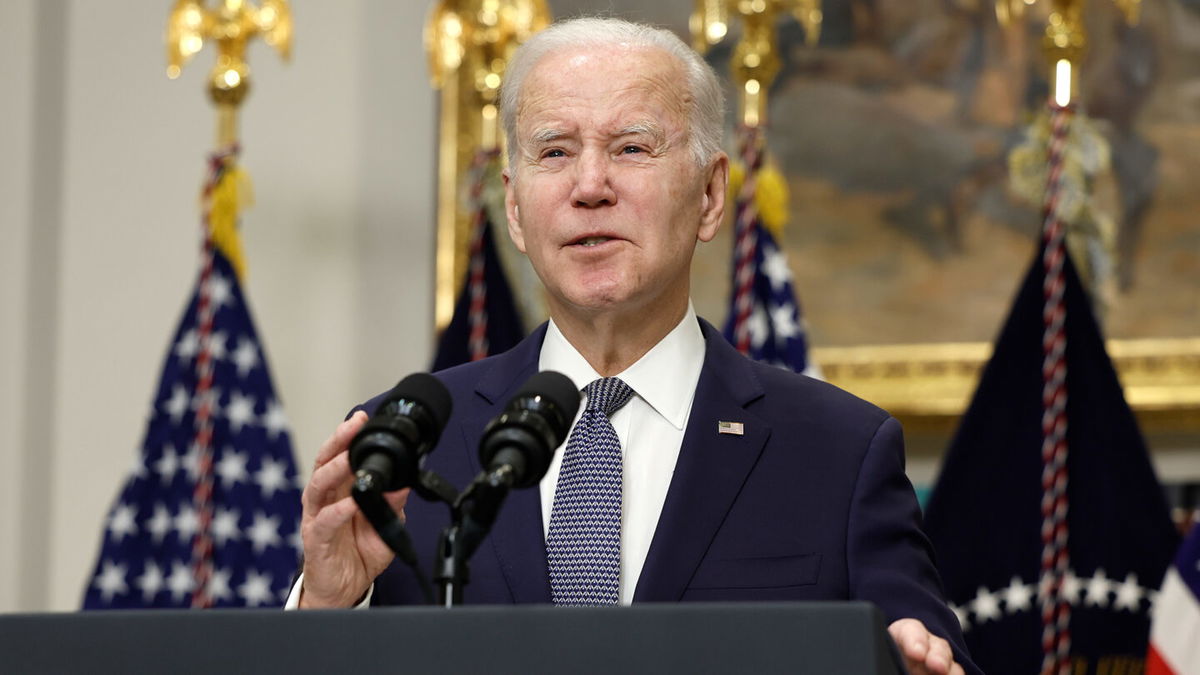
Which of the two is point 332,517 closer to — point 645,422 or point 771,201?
point 645,422

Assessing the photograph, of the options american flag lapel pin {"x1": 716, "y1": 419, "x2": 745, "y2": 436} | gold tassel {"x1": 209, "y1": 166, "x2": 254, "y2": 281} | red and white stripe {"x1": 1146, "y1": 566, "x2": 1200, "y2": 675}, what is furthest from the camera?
gold tassel {"x1": 209, "y1": 166, "x2": 254, "y2": 281}

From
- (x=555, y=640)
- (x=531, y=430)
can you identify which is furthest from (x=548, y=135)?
(x=555, y=640)

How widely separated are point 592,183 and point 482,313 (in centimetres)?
327

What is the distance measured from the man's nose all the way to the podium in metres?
1.14

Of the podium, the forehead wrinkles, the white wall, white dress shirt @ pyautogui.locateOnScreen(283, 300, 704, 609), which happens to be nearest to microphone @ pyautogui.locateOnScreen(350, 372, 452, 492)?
the podium

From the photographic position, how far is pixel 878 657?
5.11 ft

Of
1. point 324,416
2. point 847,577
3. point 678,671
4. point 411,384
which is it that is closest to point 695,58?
point 847,577

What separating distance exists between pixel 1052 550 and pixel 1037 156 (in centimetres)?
136

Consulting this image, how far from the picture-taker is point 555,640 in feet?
5.16

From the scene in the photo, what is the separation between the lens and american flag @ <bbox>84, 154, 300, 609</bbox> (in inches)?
228

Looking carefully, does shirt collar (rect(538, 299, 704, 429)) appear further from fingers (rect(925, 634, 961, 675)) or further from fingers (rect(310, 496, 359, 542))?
fingers (rect(925, 634, 961, 675))

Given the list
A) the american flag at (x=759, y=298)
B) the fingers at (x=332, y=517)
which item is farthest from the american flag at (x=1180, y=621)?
the fingers at (x=332, y=517)

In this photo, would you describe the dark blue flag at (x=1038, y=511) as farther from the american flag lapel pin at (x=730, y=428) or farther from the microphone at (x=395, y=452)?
the microphone at (x=395, y=452)

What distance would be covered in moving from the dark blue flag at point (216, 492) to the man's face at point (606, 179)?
130 inches
